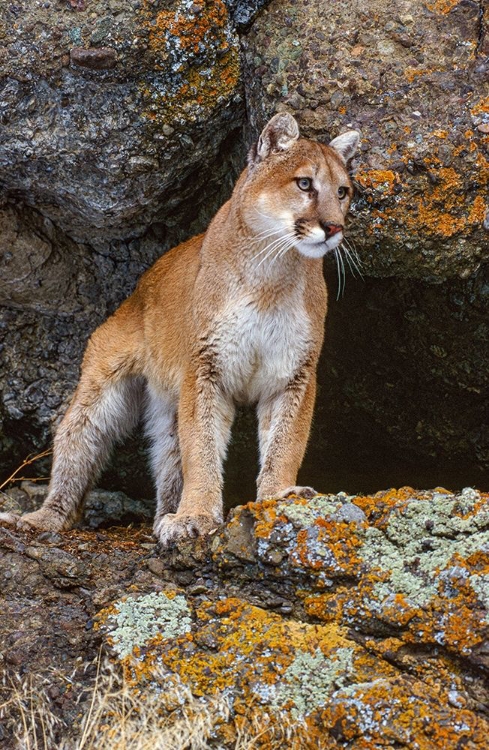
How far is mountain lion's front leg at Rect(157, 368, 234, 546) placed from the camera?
6629 millimetres

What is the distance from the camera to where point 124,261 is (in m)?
8.52

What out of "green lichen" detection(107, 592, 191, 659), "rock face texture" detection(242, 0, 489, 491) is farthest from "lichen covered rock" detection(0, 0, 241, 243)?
"green lichen" detection(107, 592, 191, 659)

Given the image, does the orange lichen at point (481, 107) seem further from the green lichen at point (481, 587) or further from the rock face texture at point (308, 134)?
the green lichen at point (481, 587)

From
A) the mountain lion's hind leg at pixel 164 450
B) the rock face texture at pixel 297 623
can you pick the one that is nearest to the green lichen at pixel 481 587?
the rock face texture at pixel 297 623

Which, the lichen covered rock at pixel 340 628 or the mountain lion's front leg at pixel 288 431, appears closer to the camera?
the lichen covered rock at pixel 340 628

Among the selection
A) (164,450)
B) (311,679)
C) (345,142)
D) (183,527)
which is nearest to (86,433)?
(164,450)

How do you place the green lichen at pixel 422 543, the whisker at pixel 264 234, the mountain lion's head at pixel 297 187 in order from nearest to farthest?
1. the green lichen at pixel 422 543
2. the mountain lion's head at pixel 297 187
3. the whisker at pixel 264 234

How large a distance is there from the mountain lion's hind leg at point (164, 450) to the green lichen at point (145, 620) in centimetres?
233

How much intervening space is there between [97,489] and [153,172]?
3093mm

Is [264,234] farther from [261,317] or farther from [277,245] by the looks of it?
[261,317]

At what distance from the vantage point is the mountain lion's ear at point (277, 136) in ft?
22.1

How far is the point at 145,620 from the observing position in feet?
17.6

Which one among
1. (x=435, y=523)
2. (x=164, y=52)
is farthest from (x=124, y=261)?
(x=435, y=523)

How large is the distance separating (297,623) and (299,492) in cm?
107
